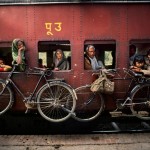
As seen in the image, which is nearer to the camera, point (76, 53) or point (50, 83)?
point (50, 83)

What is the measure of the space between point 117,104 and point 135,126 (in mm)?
2072

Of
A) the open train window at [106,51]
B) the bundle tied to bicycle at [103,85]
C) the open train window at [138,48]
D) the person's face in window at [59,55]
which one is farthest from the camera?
the open train window at [138,48]

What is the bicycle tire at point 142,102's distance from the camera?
7.83 meters

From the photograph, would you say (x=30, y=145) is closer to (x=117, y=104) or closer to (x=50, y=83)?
(x=50, y=83)

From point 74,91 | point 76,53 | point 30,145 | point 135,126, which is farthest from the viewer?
point 135,126

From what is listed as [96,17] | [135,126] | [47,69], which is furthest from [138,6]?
[135,126]

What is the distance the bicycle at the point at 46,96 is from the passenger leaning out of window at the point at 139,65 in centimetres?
170

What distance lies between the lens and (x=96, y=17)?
7.93 metres

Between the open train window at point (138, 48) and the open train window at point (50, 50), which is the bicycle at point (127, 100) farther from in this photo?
the open train window at point (50, 50)

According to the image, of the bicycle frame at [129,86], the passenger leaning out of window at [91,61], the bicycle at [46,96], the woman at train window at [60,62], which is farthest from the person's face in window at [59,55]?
the bicycle frame at [129,86]

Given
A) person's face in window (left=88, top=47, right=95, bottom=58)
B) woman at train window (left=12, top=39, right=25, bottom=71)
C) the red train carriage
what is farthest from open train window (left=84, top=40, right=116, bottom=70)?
woman at train window (left=12, top=39, right=25, bottom=71)

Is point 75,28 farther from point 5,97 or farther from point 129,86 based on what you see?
point 5,97

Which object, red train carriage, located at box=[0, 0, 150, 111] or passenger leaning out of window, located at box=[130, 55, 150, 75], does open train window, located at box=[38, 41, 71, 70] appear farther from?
passenger leaning out of window, located at box=[130, 55, 150, 75]

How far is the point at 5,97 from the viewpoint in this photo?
8.00 metres
